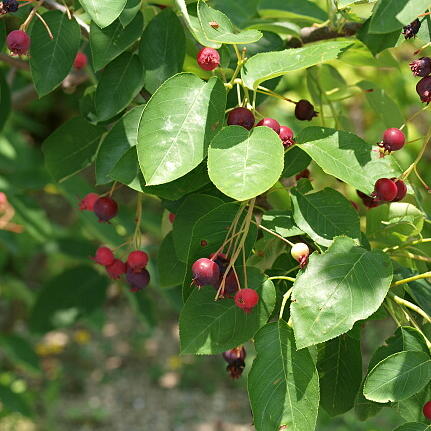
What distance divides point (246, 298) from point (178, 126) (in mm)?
190

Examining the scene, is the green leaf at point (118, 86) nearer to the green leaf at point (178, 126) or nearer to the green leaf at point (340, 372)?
the green leaf at point (178, 126)

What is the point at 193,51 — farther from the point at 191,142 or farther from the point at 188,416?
the point at 188,416

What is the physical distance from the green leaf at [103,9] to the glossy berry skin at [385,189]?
1.08 feet

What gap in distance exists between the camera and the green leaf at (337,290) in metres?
0.66

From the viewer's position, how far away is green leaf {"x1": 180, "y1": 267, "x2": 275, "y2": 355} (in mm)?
737

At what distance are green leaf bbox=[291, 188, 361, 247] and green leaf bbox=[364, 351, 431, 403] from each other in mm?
141

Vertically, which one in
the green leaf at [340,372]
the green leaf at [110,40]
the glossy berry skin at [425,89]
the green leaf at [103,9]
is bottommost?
the green leaf at [340,372]

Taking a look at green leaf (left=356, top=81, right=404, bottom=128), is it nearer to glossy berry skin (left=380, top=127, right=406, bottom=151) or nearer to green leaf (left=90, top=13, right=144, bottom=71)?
glossy berry skin (left=380, top=127, right=406, bottom=151)

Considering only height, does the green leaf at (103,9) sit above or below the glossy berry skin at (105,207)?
above

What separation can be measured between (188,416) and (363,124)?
1811 mm

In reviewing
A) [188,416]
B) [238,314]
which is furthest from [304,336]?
[188,416]

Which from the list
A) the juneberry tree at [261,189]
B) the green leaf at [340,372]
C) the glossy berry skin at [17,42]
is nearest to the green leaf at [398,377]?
the juneberry tree at [261,189]

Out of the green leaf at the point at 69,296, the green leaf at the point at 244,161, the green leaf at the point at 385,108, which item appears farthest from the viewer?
the green leaf at the point at 69,296

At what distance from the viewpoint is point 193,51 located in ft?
2.99
